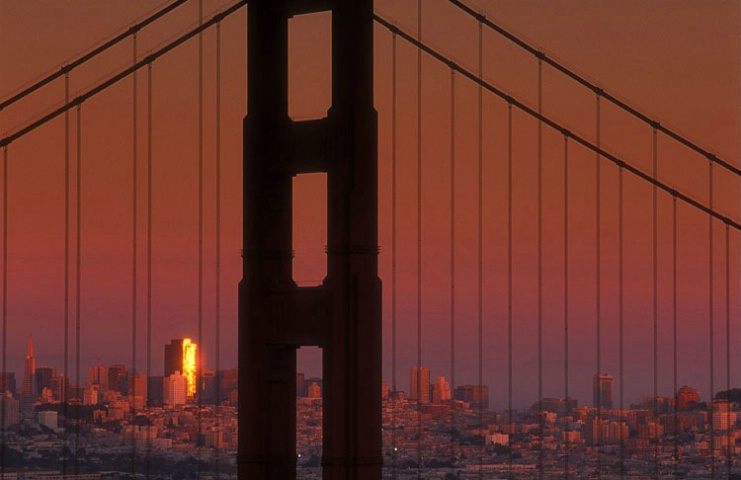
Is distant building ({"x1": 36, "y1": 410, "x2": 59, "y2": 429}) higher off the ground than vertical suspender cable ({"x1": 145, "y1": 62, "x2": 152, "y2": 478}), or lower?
lower

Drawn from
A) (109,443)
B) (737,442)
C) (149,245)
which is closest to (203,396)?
(149,245)

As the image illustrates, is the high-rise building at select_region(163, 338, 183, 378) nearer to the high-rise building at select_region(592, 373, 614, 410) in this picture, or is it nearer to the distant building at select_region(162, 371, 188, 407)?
the distant building at select_region(162, 371, 188, 407)

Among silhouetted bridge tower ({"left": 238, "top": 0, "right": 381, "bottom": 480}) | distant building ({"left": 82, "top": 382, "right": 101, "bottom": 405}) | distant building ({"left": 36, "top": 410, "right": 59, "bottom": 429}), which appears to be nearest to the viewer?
silhouetted bridge tower ({"left": 238, "top": 0, "right": 381, "bottom": 480})

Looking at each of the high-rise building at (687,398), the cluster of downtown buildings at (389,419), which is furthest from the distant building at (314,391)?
the high-rise building at (687,398)

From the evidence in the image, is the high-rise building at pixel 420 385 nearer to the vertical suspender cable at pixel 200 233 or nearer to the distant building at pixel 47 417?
the vertical suspender cable at pixel 200 233

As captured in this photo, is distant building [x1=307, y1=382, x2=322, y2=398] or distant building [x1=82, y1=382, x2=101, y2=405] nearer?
distant building [x1=307, y1=382, x2=322, y2=398]

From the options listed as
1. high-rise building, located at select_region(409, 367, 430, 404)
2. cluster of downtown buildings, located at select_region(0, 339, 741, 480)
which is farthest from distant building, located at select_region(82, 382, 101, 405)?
high-rise building, located at select_region(409, 367, 430, 404)

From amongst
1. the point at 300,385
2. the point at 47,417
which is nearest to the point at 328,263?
the point at 300,385
